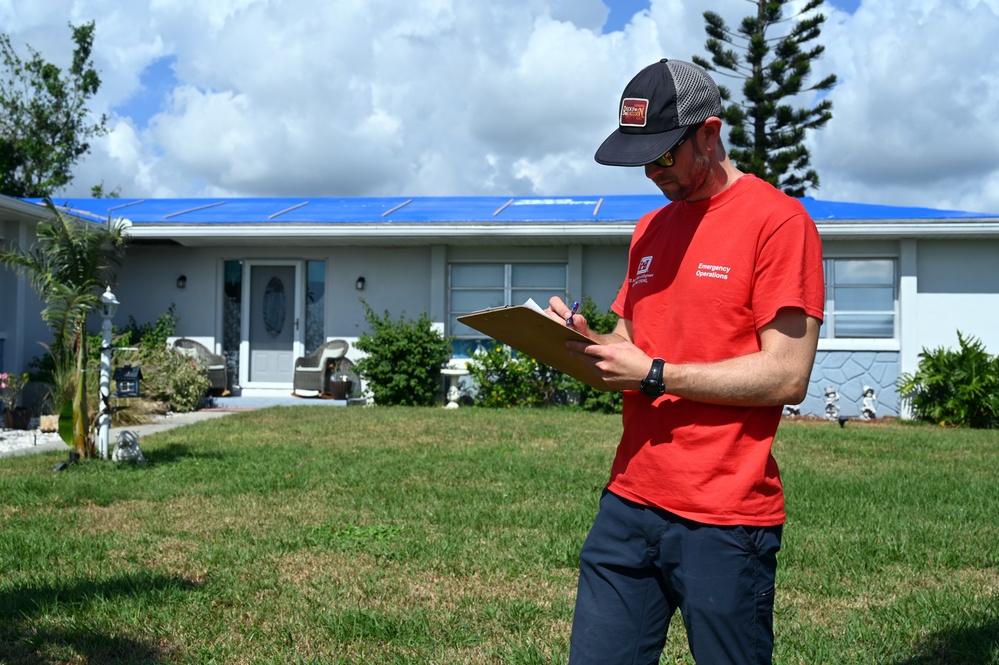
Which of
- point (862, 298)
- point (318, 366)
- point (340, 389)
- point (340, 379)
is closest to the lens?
point (862, 298)

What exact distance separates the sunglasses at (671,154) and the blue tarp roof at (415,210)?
12465mm

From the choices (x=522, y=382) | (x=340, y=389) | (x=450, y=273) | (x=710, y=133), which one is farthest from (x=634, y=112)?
(x=450, y=273)

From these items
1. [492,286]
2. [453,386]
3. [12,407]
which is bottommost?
[12,407]

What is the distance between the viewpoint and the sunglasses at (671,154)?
229 centimetres

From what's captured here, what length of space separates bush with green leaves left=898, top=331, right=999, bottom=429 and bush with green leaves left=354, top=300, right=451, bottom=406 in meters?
7.25

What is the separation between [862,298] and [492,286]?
5983 millimetres

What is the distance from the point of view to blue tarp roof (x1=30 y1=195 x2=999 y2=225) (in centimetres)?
1533

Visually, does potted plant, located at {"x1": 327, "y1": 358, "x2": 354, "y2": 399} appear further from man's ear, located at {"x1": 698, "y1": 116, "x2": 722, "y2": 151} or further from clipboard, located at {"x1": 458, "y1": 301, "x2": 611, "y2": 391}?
man's ear, located at {"x1": 698, "y1": 116, "x2": 722, "y2": 151}

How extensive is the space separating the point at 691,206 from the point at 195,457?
23.9ft

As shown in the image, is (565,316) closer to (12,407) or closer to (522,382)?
(12,407)

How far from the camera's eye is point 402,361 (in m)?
15.1

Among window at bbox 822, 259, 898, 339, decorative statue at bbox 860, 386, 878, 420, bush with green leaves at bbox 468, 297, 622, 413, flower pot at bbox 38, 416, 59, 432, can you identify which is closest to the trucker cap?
flower pot at bbox 38, 416, 59, 432

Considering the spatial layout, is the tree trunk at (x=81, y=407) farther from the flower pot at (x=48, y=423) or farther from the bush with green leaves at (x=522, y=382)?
the bush with green leaves at (x=522, y=382)

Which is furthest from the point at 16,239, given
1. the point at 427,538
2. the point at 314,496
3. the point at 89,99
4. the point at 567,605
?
the point at 89,99
